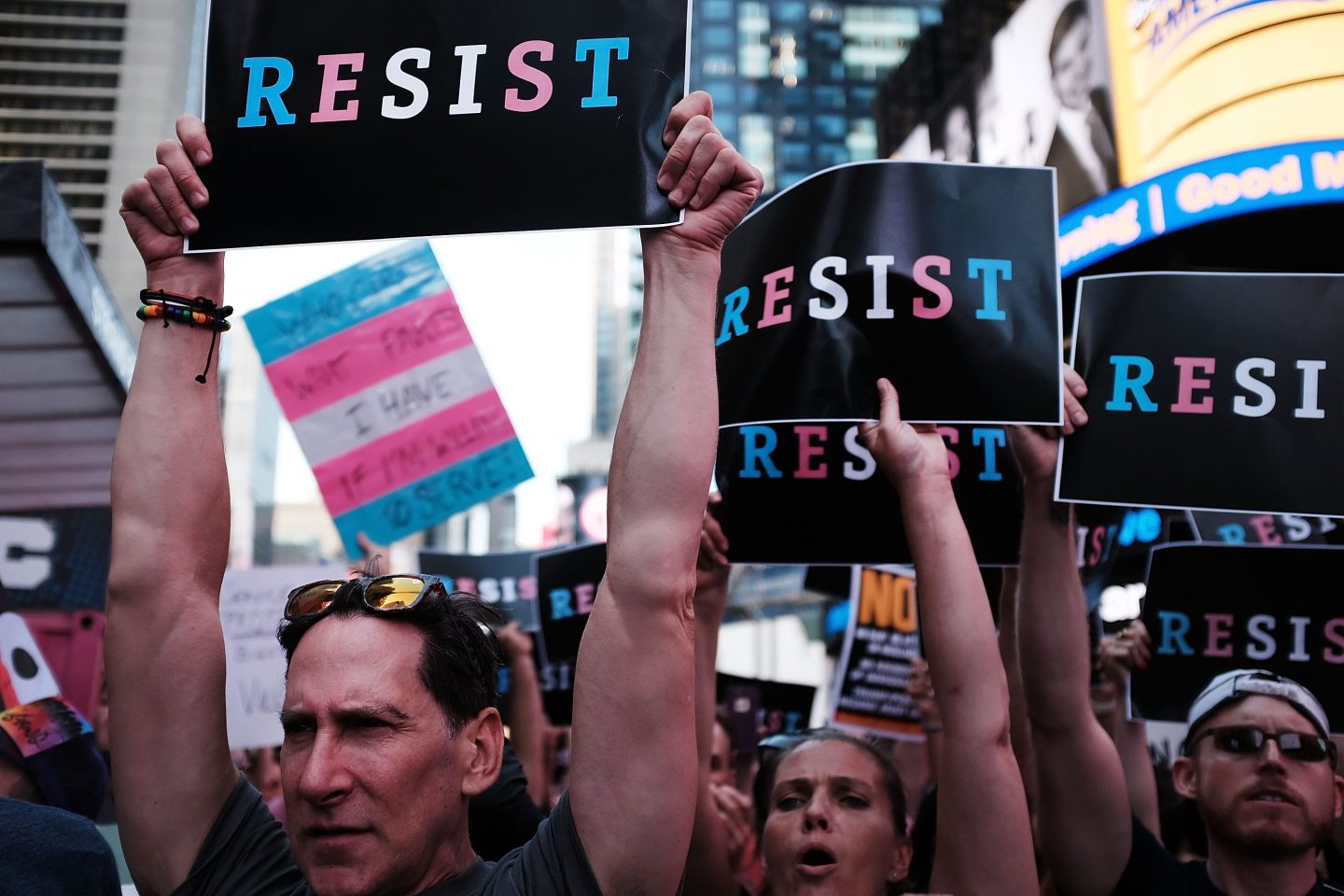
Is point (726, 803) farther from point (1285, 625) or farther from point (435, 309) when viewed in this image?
point (435, 309)

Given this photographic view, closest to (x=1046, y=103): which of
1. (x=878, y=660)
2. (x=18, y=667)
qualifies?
(x=878, y=660)

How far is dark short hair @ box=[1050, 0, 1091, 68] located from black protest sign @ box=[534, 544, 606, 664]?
10.7m

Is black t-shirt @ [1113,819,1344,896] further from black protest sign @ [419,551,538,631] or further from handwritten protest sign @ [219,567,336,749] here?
black protest sign @ [419,551,538,631]

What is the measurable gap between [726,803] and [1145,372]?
1.89 meters

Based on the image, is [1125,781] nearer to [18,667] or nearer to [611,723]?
[611,723]

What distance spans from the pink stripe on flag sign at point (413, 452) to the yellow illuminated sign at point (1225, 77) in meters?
8.07

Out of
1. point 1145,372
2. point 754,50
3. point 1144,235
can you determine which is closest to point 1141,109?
point 1144,235

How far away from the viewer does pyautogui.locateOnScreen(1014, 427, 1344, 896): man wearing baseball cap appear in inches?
112

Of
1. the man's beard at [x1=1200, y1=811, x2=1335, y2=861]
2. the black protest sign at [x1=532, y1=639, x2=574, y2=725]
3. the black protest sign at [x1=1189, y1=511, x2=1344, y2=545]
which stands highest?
the black protest sign at [x1=1189, y1=511, x2=1344, y2=545]

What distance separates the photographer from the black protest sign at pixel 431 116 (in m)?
2.08

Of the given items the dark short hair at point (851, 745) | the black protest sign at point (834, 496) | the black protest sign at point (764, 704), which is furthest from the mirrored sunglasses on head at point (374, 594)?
the black protest sign at point (764, 704)

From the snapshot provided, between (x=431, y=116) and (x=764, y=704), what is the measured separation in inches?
179

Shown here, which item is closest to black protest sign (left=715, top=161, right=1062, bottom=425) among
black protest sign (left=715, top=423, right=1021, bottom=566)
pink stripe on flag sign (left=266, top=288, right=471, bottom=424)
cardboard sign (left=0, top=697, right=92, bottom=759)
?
black protest sign (left=715, top=423, right=1021, bottom=566)

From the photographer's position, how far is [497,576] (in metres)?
6.90
